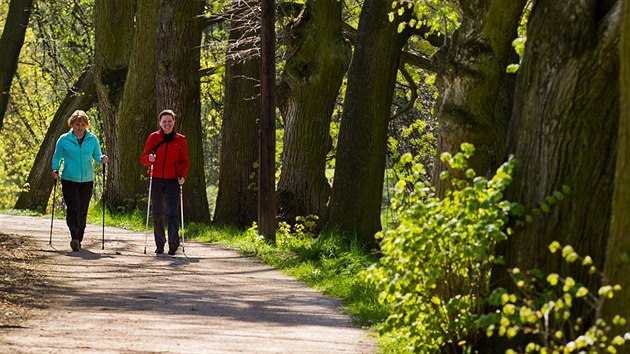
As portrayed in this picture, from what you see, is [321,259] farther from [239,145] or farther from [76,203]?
[239,145]

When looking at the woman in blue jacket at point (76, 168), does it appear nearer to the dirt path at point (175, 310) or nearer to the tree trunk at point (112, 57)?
the dirt path at point (175, 310)

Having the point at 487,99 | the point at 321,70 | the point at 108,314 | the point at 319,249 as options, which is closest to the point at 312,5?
the point at 321,70

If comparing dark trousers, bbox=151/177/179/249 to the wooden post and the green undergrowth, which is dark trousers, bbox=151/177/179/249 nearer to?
the green undergrowth

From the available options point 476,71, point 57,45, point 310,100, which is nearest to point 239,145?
point 310,100

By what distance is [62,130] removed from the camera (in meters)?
31.3

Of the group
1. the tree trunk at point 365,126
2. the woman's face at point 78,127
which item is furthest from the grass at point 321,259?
the woman's face at point 78,127

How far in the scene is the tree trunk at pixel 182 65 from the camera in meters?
23.4

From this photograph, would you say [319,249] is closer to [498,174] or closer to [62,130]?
[498,174]

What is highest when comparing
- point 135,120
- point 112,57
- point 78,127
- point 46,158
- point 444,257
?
point 112,57

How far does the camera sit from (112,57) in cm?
2661

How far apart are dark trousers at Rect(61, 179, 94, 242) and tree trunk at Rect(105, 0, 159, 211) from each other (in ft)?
26.6

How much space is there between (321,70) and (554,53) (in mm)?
13014

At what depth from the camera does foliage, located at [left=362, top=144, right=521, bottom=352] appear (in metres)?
8.20

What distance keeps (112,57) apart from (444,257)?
19144 mm
